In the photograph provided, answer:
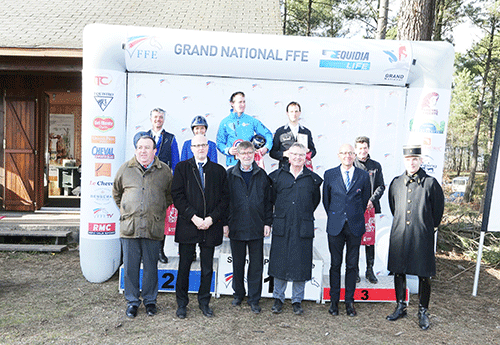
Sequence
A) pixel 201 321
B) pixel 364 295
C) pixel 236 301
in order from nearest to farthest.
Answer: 1. pixel 201 321
2. pixel 236 301
3. pixel 364 295

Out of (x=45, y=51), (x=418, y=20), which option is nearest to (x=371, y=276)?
(x=418, y=20)

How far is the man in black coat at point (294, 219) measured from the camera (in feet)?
13.0

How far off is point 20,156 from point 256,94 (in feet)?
18.2

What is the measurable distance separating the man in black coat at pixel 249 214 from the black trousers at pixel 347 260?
2.32ft

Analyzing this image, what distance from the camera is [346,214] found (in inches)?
156

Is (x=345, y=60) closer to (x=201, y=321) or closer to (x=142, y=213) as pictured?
(x=142, y=213)

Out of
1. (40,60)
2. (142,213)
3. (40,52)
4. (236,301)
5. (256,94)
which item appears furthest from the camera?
(40,60)

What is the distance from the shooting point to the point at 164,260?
4781mm

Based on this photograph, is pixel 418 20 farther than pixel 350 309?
Yes

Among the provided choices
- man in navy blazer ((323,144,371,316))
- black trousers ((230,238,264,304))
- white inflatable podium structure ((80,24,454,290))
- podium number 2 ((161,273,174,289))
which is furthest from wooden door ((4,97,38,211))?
man in navy blazer ((323,144,371,316))

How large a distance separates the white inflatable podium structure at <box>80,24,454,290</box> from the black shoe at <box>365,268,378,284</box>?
8.4 inches

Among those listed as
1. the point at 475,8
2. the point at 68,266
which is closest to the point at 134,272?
the point at 68,266

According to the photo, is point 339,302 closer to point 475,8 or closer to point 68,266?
point 68,266

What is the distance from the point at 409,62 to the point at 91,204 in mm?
4065
